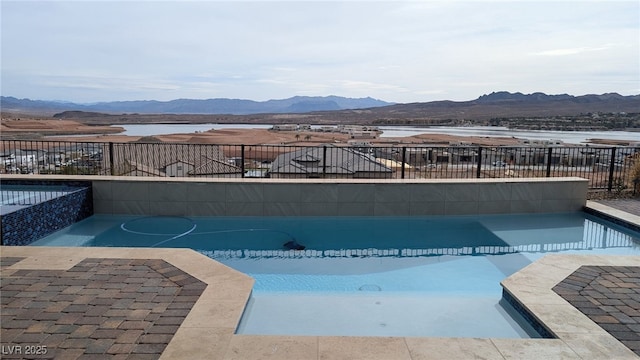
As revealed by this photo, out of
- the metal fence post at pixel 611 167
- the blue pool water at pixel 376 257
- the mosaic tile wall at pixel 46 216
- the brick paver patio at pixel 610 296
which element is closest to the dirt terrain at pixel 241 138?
the metal fence post at pixel 611 167

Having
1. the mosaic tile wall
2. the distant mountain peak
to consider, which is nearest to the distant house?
the mosaic tile wall

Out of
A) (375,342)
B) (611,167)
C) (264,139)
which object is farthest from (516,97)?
(375,342)

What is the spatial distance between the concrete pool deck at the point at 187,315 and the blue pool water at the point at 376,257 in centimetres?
34

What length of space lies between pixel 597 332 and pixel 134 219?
6443 mm

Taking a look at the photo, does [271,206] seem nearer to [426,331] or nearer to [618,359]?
[426,331]

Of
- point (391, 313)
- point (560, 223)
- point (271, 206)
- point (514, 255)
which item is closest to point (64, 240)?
point (271, 206)

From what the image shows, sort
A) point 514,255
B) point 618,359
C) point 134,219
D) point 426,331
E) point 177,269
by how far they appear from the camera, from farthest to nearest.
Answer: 1. point 134,219
2. point 514,255
3. point 177,269
4. point 426,331
5. point 618,359

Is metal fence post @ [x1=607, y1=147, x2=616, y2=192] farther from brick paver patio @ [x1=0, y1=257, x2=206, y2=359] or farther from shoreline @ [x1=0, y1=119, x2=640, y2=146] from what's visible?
shoreline @ [x1=0, y1=119, x2=640, y2=146]

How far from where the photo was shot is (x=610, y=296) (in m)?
3.84

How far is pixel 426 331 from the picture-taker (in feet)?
12.1

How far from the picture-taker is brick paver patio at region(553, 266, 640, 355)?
3.25 m

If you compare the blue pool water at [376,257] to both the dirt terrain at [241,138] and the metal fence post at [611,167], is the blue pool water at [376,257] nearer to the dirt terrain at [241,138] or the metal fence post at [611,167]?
the metal fence post at [611,167]

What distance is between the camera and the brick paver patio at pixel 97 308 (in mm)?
2881

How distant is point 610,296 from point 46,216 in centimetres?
674
